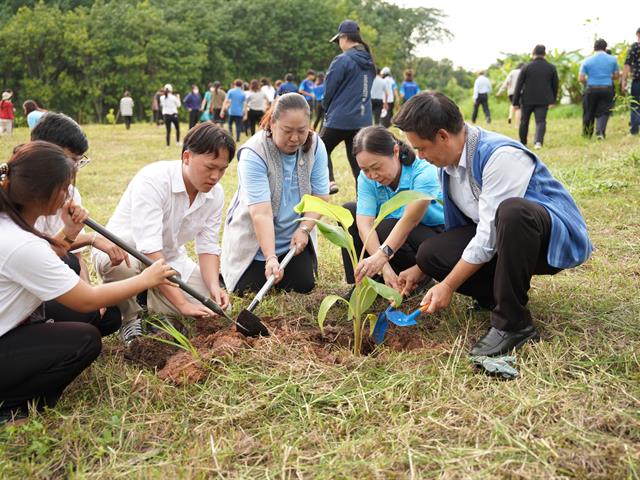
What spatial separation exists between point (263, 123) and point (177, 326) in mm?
1234

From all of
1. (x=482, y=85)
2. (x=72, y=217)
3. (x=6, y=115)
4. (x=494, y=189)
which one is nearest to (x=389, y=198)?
(x=494, y=189)

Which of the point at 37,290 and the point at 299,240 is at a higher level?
the point at 37,290

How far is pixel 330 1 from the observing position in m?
47.2

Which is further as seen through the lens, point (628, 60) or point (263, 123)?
point (628, 60)

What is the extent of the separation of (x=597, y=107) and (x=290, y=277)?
26.0 ft

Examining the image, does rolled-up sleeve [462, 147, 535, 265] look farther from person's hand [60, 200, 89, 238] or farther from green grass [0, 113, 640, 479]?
person's hand [60, 200, 89, 238]

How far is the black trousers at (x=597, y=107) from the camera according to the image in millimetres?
9623

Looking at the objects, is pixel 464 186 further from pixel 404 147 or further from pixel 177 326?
pixel 177 326

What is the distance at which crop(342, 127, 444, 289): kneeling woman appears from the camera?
10.3 ft

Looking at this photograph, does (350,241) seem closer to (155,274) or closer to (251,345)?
(251,345)

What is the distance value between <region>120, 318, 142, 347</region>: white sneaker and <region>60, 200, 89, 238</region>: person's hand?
24.4 inches

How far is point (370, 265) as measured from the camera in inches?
114

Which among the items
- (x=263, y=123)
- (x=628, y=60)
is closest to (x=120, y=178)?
(x=263, y=123)

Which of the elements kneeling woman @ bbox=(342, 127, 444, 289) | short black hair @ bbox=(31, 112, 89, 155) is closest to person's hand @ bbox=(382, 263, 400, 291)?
kneeling woman @ bbox=(342, 127, 444, 289)
